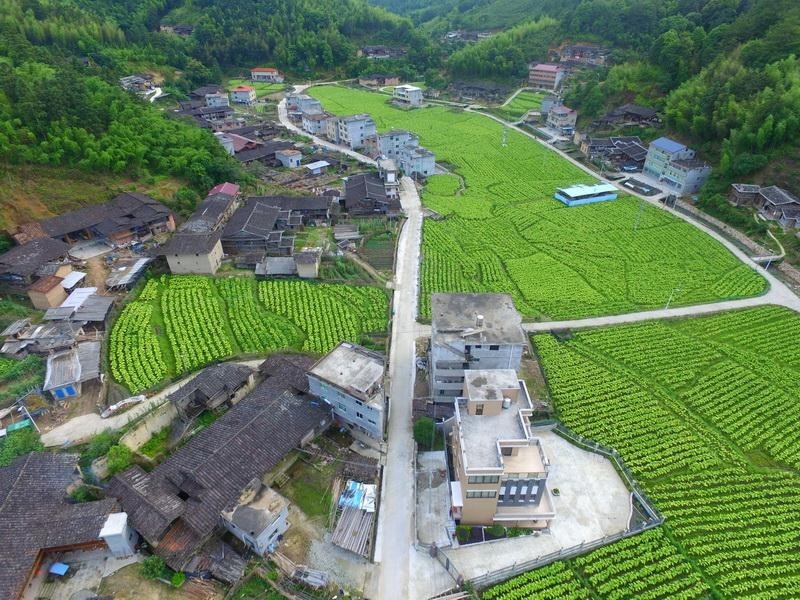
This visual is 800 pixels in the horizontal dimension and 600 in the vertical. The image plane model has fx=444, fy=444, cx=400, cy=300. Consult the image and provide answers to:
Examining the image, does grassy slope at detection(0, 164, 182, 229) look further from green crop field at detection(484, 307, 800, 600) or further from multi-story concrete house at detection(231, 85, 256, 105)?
multi-story concrete house at detection(231, 85, 256, 105)

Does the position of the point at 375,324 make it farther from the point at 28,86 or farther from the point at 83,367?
the point at 28,86

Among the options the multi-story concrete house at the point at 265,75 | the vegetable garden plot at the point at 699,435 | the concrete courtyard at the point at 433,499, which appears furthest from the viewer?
the multi-story concrete house at the point at 265,75

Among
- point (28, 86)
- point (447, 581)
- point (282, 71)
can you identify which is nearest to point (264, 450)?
point (447, 581)

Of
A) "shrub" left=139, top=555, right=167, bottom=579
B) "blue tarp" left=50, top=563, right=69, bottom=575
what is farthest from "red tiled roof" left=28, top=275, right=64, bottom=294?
Answer: "shrub" left=139, top=555, right=167, bottom=579

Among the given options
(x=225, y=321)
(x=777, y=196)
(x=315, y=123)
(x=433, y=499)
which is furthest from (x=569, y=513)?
(x=315, y=123)

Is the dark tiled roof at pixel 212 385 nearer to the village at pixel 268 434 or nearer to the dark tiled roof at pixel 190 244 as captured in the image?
the village at pixel 268 434

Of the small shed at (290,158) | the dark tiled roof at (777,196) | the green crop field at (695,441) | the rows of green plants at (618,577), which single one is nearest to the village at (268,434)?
the rows of green plants at (618,577)
